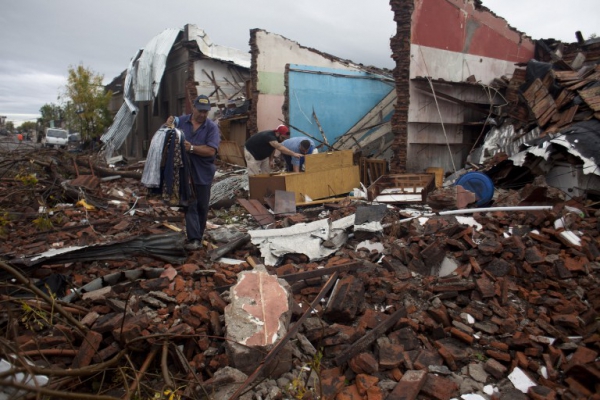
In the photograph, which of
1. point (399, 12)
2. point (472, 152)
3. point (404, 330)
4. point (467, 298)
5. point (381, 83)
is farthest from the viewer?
point (381, 83)

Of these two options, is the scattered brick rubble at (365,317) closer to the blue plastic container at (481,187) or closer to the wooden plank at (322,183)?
the blue plastic container at (481,187)

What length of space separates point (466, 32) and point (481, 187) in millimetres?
5765

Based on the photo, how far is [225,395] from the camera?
97.5 inches

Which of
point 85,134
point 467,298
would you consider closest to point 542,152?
point 467,298

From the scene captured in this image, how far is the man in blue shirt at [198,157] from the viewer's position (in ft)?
15.9

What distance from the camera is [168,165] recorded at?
4.57 m

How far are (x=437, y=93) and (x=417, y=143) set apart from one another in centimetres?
127

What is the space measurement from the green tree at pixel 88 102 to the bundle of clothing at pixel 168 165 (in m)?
24.7

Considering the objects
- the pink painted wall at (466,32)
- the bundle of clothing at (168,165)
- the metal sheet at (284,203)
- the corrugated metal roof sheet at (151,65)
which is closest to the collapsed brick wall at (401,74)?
the pink painted wall at (466,32)

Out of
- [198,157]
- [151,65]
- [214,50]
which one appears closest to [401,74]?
[198,157]

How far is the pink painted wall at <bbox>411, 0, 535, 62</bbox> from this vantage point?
9.48 meters

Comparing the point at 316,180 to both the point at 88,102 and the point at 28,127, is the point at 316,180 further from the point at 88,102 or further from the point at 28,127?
the point at 28,127

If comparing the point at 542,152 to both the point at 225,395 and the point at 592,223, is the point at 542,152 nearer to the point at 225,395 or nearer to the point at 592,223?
the point at 592,223

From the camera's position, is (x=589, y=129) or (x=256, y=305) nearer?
(x=256, y=305)
